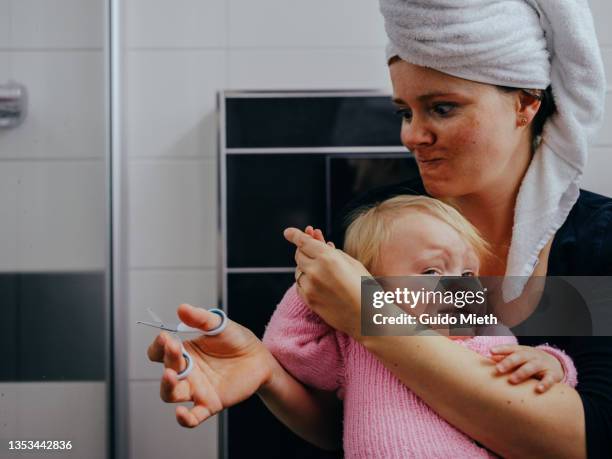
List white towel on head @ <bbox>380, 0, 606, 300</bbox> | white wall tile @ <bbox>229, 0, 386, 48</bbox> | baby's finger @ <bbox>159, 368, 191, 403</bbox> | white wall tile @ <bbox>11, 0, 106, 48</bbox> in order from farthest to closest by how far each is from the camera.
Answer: white wall tile @ <bbox>229, 0, 386, 48</bbox>
white wall tile @ <bbox>11, 0, 106, 48</bbox>
white towel on head @ <bbox>380, 0, 606, 300</bbox>
baby's finger @ <bbox>159, 368, 191, 403</bbox>

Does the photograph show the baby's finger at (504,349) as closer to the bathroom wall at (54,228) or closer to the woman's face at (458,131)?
the woman's face at (458,131)

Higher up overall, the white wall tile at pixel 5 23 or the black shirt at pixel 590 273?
Answer: the white wall tile at pixel 5 23

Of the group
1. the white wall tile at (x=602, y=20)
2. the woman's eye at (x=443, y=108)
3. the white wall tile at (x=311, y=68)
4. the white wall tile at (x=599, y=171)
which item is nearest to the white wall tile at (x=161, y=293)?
the white wall tile at (x=311, y=68)

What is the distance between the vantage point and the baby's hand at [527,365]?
2.31ft

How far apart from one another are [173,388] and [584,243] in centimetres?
55

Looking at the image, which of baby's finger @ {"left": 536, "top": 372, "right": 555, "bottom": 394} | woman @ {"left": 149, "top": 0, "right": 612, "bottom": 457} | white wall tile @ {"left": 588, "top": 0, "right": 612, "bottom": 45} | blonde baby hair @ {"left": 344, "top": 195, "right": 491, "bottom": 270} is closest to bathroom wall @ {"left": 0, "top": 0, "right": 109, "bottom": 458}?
woman @ {"left": 149, "top": 0, "right": 612, "bottom": 457}

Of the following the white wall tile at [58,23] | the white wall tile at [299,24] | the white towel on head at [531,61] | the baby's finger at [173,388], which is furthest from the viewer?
the white wall tile at [299,24]

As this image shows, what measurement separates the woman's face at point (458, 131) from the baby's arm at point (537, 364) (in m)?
0.22

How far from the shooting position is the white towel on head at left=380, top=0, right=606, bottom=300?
73 centimetres

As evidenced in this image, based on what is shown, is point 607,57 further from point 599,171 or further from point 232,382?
point 232,382

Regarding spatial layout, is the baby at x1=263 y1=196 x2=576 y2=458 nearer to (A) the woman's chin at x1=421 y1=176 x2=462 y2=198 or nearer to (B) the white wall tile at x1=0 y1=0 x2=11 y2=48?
(A) the woman's chin at x1=421 y1=176 x2=462 y2=198

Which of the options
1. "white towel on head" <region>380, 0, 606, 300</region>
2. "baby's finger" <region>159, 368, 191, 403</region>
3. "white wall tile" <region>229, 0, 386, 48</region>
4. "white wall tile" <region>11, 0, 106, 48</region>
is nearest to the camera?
"baby's finger" <region>159, 368, 191, 403</region>

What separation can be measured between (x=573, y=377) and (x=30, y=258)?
745 mm

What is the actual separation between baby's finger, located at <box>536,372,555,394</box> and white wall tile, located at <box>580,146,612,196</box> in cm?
35
